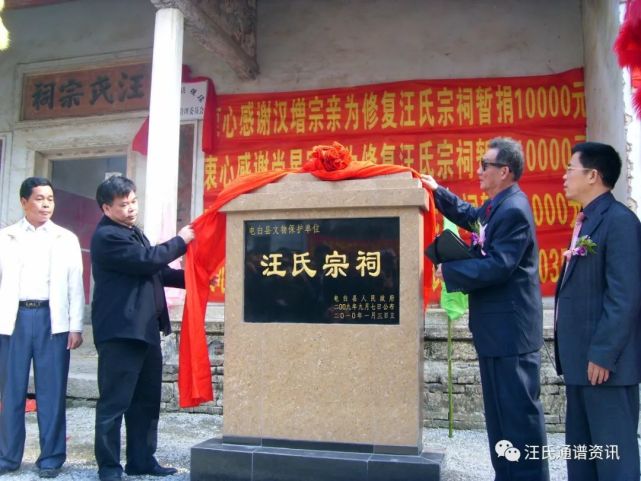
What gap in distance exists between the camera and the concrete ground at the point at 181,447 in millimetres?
3090

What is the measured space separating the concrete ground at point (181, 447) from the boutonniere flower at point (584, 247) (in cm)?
113

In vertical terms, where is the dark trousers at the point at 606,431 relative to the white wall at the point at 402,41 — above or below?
below

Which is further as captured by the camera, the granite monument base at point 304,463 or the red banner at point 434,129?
the red banner at point 434,129

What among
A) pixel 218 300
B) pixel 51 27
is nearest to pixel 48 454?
pixel 218 300

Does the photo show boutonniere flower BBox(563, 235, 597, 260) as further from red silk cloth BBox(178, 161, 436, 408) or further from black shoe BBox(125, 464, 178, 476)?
black shoe BBox(125, 464, 178, 476)

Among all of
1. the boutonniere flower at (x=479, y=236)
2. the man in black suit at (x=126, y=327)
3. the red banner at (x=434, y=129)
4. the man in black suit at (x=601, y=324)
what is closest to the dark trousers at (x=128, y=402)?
the man in black suit at (x=126, y=327)

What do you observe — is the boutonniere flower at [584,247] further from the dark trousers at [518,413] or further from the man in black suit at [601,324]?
the dark trousers at [518,413]

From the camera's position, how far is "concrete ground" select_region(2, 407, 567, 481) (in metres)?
3.09

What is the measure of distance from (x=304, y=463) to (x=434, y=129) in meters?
4.08

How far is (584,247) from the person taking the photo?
2354 mm

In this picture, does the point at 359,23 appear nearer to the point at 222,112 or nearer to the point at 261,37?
the point at 261,37

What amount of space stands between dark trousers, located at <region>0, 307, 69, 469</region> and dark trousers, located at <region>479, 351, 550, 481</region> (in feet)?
7.02

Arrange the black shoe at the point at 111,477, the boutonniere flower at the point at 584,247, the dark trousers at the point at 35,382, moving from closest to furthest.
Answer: the boutonniere flower at the point at 584,247 < the black shoe at the point at 111,477 < the dark trousers at the point at 35,382
